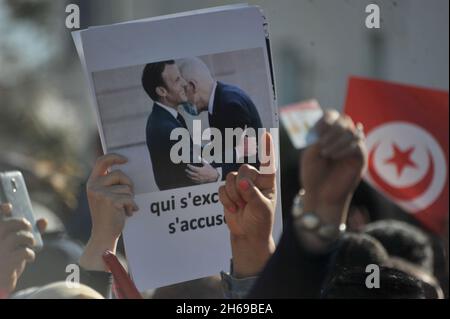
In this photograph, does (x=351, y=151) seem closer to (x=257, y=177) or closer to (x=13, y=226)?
(x=257, y=177)

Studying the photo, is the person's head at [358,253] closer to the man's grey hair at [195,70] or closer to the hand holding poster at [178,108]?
the hand holding poster at [178,108]

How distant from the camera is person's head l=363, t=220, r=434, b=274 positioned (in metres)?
2.62

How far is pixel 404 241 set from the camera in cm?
268

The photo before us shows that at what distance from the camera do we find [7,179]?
1.80 meters

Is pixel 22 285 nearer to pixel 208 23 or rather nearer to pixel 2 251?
pixel 2 251

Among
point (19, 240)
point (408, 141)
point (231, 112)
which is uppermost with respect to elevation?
point (231, 112)

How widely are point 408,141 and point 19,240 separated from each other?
1.33 meters

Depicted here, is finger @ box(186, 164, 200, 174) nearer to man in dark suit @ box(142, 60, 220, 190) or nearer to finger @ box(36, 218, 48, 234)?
man in dark suit @ box(142, 60, 220, 190)

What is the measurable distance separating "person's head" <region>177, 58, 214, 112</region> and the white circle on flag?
1001 millimetres

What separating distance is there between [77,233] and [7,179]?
373 millimetres

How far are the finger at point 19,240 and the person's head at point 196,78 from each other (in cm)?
42

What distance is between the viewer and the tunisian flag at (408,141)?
254 cm

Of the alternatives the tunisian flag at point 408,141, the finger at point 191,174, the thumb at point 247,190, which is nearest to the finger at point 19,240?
the finger at point 191,174

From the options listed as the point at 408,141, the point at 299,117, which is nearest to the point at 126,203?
the point at 299,117
